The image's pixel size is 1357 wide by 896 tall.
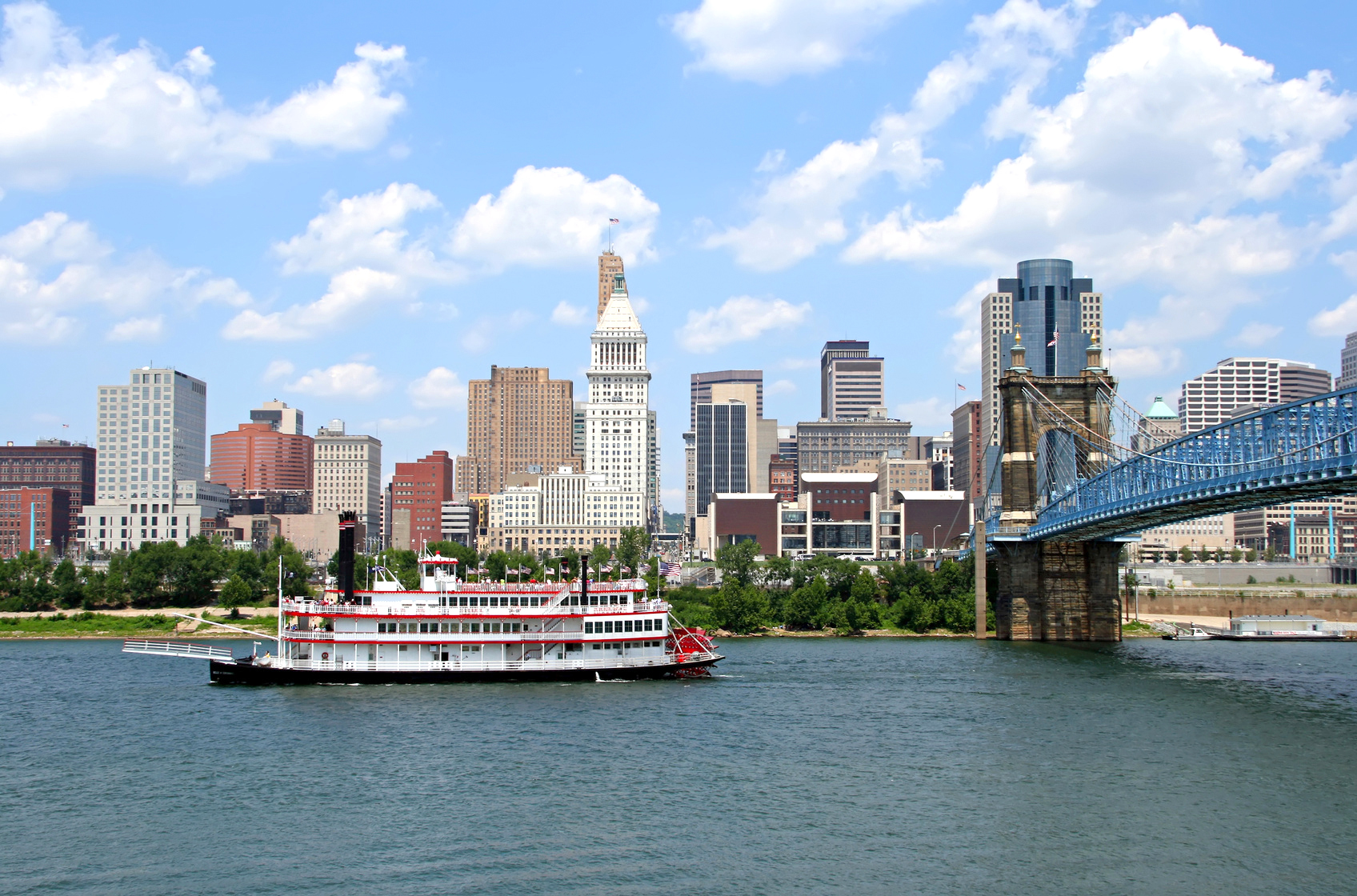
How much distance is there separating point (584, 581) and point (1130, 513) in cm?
3845

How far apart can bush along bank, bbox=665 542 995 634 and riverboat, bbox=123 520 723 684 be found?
4177 cm

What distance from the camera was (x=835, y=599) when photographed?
125 metres

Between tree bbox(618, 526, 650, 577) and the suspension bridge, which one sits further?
tree bbox(618, 526, 650, 577)

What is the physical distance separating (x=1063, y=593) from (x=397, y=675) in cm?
6325

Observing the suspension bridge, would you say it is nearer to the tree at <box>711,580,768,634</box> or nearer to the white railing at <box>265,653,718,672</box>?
the tree at <box>711,580,768,634</box>

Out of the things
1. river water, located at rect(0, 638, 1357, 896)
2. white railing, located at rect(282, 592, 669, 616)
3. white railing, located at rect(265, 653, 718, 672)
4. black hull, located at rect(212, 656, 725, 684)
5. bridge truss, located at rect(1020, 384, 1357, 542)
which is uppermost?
bridge truss, located at rect(1020, 384, 1357, 542)

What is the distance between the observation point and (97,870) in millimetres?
35375

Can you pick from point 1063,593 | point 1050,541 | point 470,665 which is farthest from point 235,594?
point 1063,593

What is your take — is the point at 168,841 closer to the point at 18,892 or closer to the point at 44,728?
the point at 18,892

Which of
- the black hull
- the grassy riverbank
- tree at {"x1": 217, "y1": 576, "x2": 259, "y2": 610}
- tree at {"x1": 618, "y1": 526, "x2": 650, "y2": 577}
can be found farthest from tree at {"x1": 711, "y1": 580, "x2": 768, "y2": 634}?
tree at {"x1": 217, "y1": 576, "x2": 259, "y2": 610}

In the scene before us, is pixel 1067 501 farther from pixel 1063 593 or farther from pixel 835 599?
pixel 835 599

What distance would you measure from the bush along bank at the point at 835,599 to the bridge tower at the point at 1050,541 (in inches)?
391

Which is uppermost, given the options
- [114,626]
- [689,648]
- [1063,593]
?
[1063,593]

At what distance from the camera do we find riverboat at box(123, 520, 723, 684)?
71.2 metres
